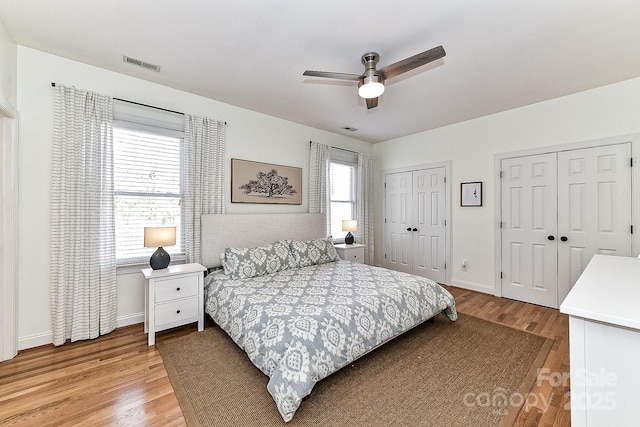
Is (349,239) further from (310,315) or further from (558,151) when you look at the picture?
(558,151)

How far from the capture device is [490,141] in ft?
13.0

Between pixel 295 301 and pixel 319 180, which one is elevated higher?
pixel 319 180

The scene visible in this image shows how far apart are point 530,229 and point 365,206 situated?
2491 millimetres

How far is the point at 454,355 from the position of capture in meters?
2.32

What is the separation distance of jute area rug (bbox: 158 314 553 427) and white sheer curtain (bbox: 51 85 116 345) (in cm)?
88

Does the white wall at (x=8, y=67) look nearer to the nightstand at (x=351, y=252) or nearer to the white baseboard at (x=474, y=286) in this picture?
the nightstand at (x=351, y=252)

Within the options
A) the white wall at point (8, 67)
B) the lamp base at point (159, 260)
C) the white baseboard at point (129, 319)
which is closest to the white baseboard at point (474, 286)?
the lamp base at point (159, 260)

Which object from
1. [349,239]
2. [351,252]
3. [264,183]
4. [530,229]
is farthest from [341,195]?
[530,229]

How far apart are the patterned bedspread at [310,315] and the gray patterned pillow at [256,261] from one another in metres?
0.11

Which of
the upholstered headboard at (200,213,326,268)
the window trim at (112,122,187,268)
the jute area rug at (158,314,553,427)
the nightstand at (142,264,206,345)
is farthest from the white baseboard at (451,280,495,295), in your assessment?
the window trim at (112,122,187,268)

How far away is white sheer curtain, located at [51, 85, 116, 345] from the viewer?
2.47 m

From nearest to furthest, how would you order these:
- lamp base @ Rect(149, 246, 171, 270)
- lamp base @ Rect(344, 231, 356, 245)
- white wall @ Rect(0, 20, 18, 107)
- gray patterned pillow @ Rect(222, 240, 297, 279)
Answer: white wall @ Rect(0, 20, 18, 107) < lamp base @ Rect(149, 246, 171, 270) < gray patterned pillow @ Rect(222, 240, 297, 279) < lamp base @ Rect(344, 231, 356, 245)

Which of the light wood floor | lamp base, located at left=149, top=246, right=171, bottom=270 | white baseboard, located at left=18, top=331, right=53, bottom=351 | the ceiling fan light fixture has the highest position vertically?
the ceiling fan light fixture

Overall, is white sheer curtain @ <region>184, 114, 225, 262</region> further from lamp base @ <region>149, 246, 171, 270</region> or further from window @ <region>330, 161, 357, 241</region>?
window @ <region>330, 161, 357, 241</region>
